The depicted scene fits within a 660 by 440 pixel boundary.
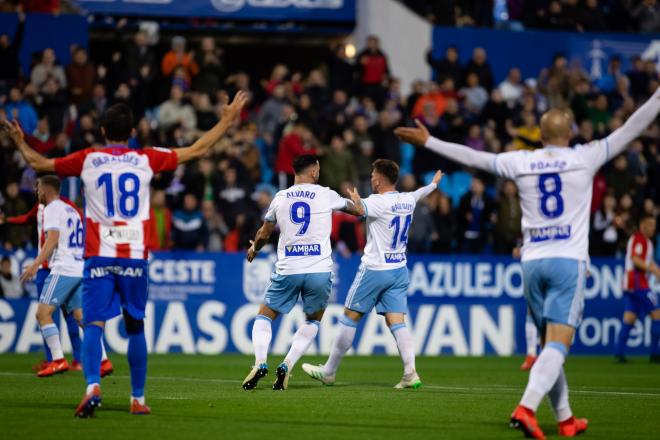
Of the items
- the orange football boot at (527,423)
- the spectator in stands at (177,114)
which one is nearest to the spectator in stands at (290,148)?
the spectator in stands at (177,114)

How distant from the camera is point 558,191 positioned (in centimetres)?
953

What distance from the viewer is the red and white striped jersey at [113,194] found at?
1032cm

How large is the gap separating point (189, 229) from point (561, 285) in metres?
14.2

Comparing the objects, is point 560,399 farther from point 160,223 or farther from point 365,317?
point 160,223

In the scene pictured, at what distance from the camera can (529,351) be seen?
18.9m

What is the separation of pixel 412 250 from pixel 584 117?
6.72 metres

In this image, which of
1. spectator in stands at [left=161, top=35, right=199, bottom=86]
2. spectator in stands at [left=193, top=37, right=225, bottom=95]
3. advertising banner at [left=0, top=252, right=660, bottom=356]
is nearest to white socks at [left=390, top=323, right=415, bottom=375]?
advertising banner at [left=0, top=252, right=660, bottom=356]

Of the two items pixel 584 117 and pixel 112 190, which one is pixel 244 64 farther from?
pixel 112 190

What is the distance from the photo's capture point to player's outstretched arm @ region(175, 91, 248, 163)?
33.7 feet

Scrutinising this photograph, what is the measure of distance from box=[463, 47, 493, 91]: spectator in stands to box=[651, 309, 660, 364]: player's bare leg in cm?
822

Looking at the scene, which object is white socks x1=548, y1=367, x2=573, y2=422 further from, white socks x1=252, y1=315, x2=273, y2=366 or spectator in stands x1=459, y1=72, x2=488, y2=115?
spectator in stands x1=459, y1=72, x2=488, y2=115

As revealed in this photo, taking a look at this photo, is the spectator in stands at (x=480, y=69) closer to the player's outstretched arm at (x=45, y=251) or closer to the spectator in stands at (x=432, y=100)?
the spectator in stands at (x=432, y=100)

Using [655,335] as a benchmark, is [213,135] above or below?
above

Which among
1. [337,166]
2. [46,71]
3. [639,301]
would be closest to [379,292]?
[639,301]
